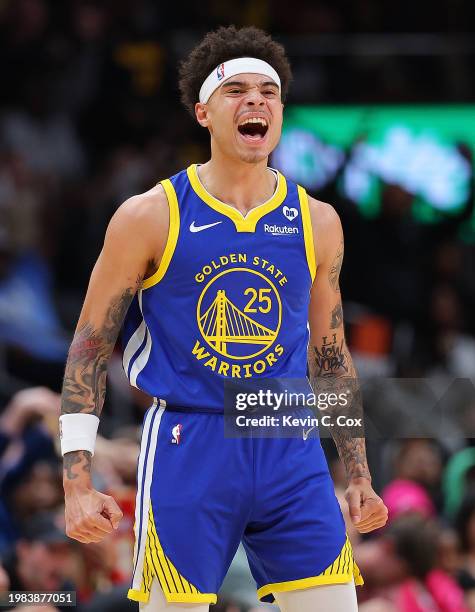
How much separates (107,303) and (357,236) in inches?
274

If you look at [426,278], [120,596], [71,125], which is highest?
[71,125]

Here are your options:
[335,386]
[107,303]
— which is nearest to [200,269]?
[107,303]

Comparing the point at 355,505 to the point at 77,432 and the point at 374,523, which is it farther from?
the point at 77,432

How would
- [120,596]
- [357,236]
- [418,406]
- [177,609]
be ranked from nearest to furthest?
[177,609]
[120,596]
[418,406]
[357,236]

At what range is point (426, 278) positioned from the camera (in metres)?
11.2

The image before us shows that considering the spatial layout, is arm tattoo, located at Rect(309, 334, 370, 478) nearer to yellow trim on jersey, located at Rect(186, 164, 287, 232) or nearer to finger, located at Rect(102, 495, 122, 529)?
yellow trim on jersey, located at Rect(186, 164, 287, 232)

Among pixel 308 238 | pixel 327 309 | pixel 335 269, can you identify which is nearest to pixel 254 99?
pixel 308 238

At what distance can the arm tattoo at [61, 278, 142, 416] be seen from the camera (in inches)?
164

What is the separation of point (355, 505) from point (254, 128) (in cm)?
129

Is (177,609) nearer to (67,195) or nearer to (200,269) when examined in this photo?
(200,269)

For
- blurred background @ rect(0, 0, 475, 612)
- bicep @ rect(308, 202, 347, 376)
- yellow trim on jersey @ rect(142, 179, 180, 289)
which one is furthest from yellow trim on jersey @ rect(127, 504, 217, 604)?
blurred background @ rect(0, 0, 475, 612)

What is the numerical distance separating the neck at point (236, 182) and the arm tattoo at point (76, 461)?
0.95m

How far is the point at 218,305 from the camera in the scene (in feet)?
13.5

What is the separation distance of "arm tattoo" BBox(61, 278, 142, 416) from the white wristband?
0.03m
